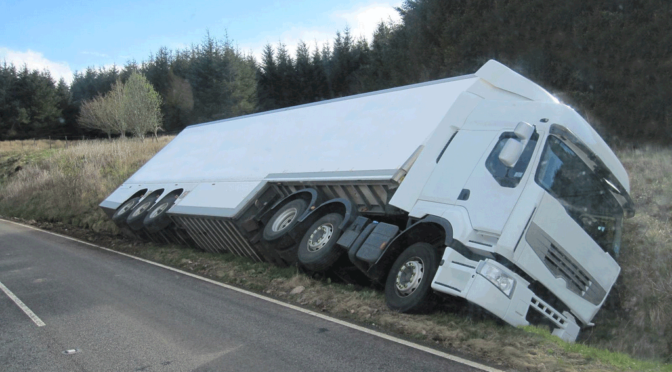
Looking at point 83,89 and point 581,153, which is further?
point 83,89

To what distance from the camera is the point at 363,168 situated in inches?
342

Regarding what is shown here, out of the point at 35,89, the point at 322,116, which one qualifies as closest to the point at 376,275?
the point at 322,116

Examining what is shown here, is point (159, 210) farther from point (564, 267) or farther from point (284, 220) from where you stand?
point (564, 267)

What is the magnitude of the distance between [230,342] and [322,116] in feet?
20.8

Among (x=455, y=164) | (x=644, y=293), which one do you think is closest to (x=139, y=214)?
(x=455, y=164)

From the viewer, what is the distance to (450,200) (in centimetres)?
699

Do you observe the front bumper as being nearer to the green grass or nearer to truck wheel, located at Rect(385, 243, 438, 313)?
the green grass

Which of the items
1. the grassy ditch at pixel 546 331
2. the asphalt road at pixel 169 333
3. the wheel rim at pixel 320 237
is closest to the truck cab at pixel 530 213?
the grassy ditch at pixel 546 331

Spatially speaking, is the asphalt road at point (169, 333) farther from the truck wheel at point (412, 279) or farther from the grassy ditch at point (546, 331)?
the truck wheel at point (412, 279)

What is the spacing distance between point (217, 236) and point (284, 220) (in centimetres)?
255

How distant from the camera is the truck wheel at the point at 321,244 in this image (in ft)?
26.9

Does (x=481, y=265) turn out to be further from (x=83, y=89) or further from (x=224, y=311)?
(x=83, y=89)

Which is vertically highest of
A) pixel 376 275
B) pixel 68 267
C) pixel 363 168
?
pixel 363 168

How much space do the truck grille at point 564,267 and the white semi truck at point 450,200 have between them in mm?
18
